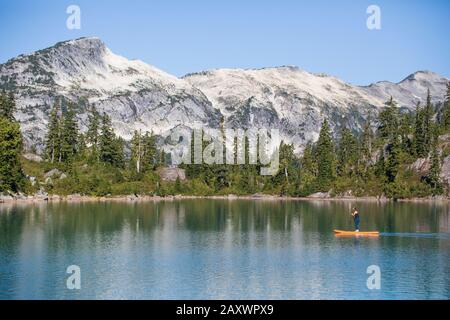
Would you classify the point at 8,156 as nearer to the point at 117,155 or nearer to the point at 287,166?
the point at 117,155

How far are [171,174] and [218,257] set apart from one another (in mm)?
131155

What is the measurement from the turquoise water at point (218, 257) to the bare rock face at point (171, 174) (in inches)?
3298

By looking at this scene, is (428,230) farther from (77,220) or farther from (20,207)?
(20,207)

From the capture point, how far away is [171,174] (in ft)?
633

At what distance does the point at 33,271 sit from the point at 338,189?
136134mm

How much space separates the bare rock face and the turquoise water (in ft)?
275

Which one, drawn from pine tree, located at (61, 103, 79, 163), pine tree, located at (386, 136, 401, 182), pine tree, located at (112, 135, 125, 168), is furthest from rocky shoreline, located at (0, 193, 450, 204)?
pine tree, located at (112, 135, 125, 168)

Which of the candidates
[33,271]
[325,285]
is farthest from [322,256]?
[33,271]

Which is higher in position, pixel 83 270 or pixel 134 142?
pixel 134 142

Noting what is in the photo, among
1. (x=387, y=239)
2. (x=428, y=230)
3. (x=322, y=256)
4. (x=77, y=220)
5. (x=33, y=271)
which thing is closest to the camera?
(x=33, y=271)

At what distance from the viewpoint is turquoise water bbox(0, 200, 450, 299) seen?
156ft

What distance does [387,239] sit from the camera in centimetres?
7712

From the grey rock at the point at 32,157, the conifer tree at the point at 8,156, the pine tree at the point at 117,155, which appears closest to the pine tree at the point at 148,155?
the pine tree at the point at 117,155

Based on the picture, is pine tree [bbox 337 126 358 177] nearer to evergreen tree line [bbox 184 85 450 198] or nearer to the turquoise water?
evergreen tree line [bbox 184 85 450 198]
